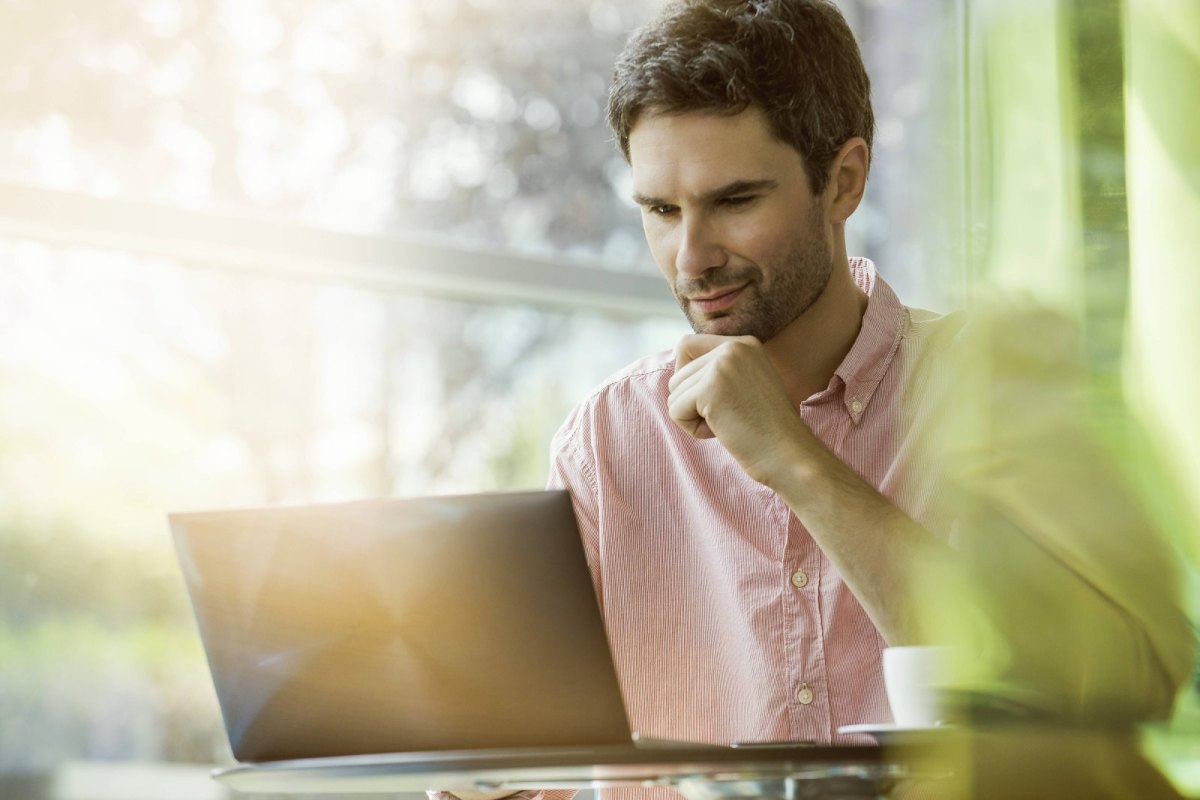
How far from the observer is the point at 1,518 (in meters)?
2.26

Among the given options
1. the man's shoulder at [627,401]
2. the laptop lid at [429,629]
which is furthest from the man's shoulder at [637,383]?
the laptop lid at [429,629]

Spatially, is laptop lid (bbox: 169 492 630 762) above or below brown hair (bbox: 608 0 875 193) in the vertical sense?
below

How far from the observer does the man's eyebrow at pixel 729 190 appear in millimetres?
1598

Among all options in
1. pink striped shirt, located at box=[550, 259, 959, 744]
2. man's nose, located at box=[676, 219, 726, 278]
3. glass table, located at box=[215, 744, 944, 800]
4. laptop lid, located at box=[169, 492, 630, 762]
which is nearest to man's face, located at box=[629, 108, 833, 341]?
man's nose, located at box=[676, 219, 726, 278]

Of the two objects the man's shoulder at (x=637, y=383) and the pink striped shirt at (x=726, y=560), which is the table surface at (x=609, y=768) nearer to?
the pink striped shirt at (x=726, y=560)

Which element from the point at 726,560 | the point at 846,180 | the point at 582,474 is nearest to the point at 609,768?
the point at 726,560

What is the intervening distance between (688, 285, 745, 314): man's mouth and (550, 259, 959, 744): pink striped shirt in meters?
0.11

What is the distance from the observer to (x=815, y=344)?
1.71 meters

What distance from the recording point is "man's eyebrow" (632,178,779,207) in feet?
5.24

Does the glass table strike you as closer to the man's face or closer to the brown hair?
the man's face

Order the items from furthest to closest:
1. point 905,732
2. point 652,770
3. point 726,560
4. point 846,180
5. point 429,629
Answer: point 846,180
point 726,560
point 429,629
point 652,770
point 905,732

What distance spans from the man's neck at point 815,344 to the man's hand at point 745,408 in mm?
344

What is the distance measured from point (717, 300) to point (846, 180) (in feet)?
1.01

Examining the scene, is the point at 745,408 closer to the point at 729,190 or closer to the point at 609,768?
the point at 729,190
